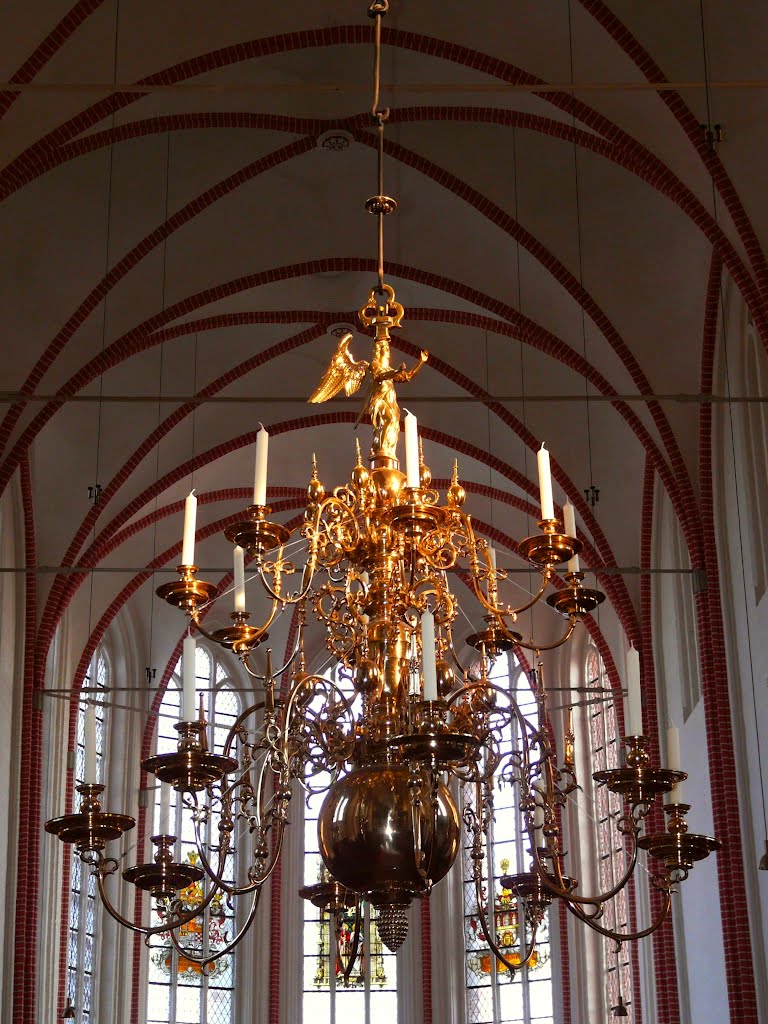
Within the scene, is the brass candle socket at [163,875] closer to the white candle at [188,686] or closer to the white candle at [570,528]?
the white candle at [188,686]

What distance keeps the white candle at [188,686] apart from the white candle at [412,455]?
1470 millimetres

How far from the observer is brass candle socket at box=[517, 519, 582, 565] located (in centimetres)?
879

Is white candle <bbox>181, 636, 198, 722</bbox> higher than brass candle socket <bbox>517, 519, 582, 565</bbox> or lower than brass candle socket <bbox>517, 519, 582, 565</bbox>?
lower

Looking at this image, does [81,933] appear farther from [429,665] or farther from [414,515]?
[429,665]

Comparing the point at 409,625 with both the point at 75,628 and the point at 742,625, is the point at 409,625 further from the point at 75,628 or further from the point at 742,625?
the point at 75,628

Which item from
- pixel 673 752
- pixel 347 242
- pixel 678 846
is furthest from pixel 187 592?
pixel 347 242

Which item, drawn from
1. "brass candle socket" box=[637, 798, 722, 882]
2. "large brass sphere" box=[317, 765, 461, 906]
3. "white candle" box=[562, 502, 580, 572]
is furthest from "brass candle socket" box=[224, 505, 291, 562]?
"brass candle socket" box=[637, 798, 722, 882]

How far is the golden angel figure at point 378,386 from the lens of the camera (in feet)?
30.7

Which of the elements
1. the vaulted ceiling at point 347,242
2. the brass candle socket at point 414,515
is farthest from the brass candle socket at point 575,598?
the vaulted ceiling at point 347,242

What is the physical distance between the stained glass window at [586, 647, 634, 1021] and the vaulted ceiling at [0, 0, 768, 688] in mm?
3321

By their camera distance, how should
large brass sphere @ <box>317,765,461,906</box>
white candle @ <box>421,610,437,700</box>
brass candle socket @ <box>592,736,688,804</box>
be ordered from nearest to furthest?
white candle @ <box>421,610,437,700</box>, large brass sphere @ <box>317,765,461,906</box>, brass candle socket @ <box>592,736,688,804</box>

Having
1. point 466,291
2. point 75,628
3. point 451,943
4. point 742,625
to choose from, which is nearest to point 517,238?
point 466,291

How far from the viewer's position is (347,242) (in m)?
20.8

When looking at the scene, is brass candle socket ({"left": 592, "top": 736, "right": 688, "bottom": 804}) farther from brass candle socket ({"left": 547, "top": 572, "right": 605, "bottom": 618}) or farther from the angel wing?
the angel wing
